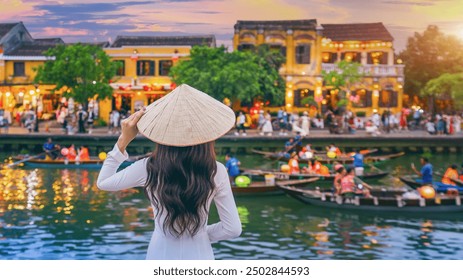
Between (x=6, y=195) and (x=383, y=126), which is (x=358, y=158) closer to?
(x=383, y=126)

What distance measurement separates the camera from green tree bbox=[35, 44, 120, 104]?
1464 cm

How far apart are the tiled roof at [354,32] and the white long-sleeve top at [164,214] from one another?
28.0ft

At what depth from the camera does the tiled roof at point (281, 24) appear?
14.0m

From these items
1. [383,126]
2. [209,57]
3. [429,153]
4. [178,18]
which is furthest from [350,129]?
[178,18]

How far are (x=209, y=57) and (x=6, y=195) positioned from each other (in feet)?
21.2

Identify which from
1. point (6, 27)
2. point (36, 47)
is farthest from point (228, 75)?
point (6, 27)

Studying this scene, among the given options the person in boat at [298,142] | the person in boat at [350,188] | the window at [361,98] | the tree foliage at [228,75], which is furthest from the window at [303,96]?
the person in boat at [350,188]

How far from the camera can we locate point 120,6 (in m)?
7.29

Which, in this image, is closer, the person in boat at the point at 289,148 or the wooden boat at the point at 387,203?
the wooden boat at the point at 387,203

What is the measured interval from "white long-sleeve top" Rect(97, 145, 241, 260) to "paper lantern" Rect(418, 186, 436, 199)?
5.93 meters

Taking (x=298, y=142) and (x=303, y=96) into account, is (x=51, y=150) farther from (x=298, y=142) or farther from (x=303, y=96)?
(x=303, y=96)

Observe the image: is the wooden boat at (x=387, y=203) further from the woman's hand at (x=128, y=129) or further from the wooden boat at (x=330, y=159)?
the woman's hand at (x=128, y=129)

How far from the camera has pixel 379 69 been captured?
1486cm

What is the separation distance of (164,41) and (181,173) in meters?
14.0
